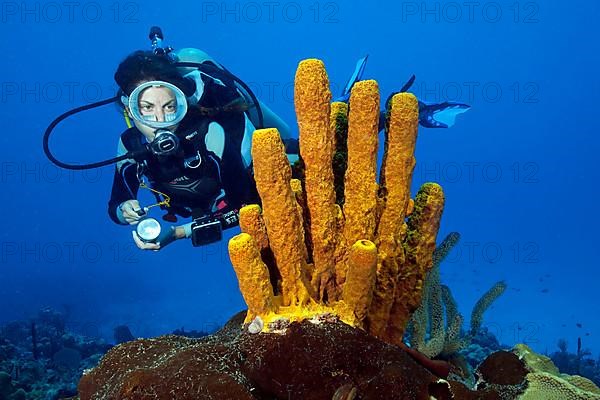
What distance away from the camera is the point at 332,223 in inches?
112

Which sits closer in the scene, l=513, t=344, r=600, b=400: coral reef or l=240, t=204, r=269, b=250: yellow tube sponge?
l=513, t=344, r=600, b=400: coral reef

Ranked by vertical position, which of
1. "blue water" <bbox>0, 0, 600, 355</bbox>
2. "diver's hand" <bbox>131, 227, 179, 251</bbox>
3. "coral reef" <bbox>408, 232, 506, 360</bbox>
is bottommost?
"coral reef" <bbox>408, 232, 506, 360</bbox>

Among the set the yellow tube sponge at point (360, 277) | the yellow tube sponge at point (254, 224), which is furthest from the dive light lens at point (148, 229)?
the yellow tube sponge at point (360, 277)

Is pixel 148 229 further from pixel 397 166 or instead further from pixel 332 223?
pixel 397 166

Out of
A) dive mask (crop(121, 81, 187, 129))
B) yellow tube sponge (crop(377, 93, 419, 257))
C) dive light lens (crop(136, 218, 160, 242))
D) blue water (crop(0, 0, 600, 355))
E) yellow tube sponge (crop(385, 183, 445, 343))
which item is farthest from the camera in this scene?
blue water (crop(0, 0, 600, 355))

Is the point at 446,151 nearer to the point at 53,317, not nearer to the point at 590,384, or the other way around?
the point at 53,317

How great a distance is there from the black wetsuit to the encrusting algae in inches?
125

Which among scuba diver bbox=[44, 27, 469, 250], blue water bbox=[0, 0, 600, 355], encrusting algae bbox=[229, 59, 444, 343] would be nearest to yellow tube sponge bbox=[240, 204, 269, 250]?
encrusting algae bbox=[229, 59, 444, 343]

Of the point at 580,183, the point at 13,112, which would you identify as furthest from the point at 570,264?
the point at 13,112

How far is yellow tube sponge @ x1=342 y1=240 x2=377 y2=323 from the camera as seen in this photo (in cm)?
246

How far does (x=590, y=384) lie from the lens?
2.91 meters

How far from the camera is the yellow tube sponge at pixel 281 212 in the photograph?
2.51m

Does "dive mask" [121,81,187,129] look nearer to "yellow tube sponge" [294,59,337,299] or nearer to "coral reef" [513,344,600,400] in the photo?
"yellow tube sponge" [294,59,337,299]

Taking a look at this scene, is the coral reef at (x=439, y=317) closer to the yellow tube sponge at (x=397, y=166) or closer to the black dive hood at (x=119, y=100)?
the yellow tube sponge at (x=397, y=166)
